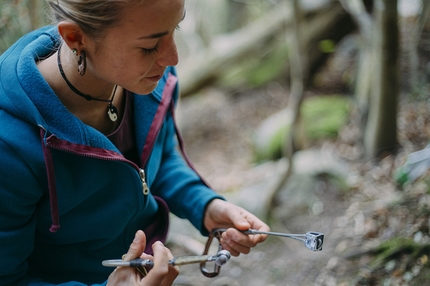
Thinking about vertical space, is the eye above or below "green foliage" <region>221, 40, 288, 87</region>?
above

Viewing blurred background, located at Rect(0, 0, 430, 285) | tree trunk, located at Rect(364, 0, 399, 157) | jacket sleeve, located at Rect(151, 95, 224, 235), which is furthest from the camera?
tree trunk, located at Rect(364, 0, 399, 157)

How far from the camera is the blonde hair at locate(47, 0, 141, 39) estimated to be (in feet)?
4.36

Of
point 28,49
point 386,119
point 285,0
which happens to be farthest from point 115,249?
point 285,0

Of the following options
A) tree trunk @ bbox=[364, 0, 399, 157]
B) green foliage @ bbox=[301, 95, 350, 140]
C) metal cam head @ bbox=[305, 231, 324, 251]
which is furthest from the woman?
green foliage @ bbox=[301, 95, 350, 140]

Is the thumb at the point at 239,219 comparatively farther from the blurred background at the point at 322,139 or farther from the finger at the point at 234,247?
the blurred background at the point at 322,139

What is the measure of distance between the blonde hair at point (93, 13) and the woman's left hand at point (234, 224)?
812mm

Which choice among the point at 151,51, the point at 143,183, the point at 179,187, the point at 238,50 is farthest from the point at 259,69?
the point at 151,51

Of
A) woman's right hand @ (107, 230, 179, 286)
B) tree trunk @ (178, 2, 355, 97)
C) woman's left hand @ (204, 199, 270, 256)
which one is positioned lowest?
tree trunk @ (178, 2, 355, 97)

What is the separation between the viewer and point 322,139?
14.1 feet

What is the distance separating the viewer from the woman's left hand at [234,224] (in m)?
1.70

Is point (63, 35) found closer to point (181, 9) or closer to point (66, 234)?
point (181, 9)

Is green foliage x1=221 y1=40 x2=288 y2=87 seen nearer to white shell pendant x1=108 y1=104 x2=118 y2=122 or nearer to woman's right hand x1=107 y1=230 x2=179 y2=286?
white shell pendant x1=108 y1=104 x2=118 y2=122

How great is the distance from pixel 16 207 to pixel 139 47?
1.95 ft

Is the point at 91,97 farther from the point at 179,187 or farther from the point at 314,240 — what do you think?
the point at 314,240
